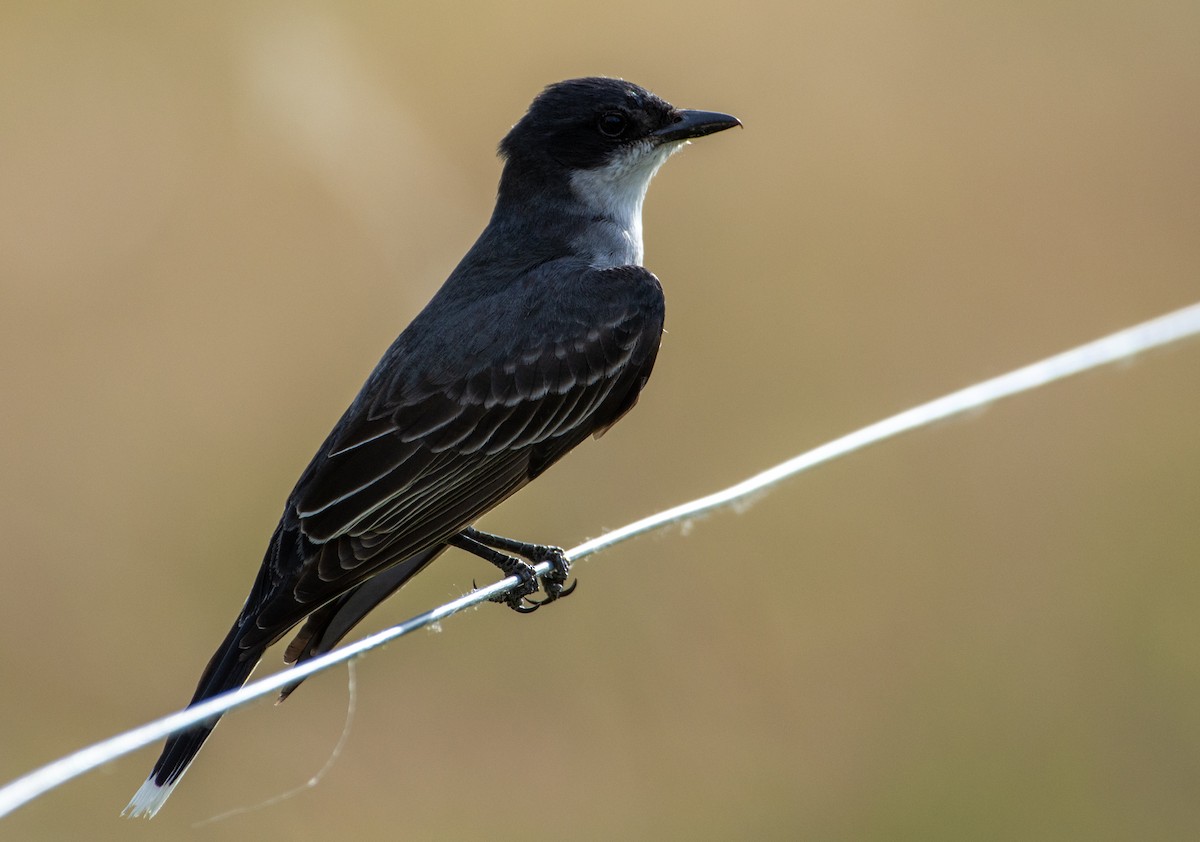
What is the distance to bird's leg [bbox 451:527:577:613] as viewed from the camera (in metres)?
4.94

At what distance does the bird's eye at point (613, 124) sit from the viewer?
5785mm

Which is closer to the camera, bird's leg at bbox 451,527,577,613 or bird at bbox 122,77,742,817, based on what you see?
bird at bbox 122,77,742,817

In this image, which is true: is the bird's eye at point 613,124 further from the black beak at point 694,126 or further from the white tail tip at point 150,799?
the white tail tip at point 150,799

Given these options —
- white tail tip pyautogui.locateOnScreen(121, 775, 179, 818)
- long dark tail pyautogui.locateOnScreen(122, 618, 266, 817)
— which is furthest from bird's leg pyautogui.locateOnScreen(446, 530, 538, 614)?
white tail tip pyautogui.locateOnScreen(121, 775, 179, 818)

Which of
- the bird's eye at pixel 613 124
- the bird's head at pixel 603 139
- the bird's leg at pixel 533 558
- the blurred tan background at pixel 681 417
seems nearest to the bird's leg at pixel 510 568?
the bird's leg at pixel 533 558

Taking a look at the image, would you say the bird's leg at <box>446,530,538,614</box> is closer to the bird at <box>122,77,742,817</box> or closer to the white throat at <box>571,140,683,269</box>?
the bird at <box>122,77,742,817</box>

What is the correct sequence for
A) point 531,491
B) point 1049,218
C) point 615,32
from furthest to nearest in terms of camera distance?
point 615,32, point 1049,218, point 531,491

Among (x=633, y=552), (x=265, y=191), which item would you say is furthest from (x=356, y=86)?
(x=633, y=552)

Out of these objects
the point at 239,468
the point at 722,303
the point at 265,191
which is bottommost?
the point at 722,303

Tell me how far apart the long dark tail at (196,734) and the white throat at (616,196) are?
2.09m

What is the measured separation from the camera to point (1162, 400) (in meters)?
8.99

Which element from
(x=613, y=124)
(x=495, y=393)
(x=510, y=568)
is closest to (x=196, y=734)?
(x=510, y=568)

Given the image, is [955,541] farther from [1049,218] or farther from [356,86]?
[356,86]

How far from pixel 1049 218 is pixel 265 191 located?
18.1 feet
